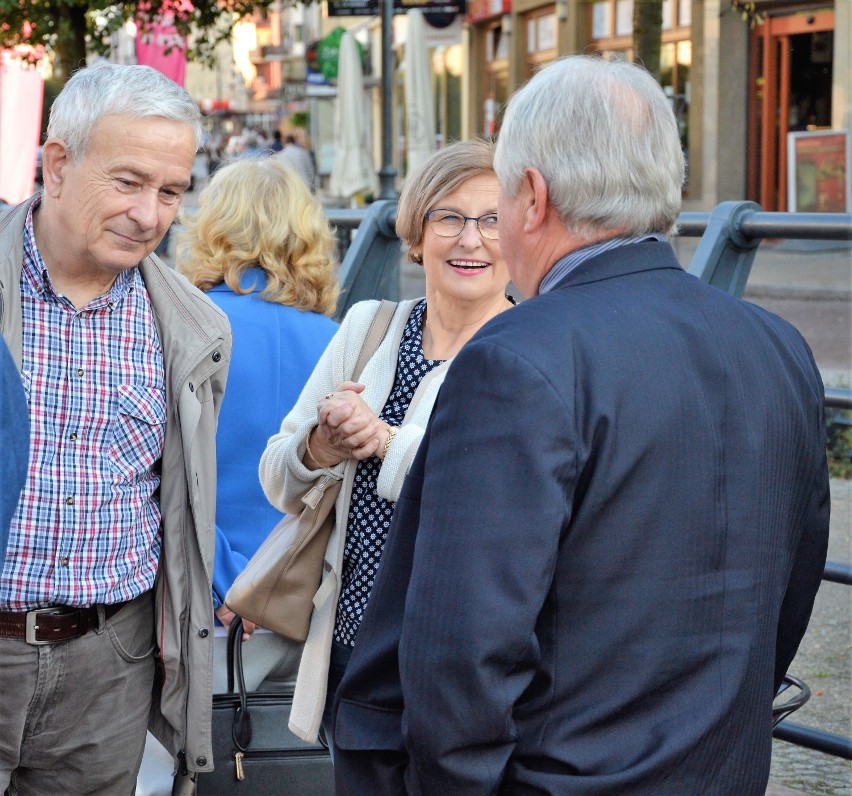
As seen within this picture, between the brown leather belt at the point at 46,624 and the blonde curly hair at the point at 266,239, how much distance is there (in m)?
1.12

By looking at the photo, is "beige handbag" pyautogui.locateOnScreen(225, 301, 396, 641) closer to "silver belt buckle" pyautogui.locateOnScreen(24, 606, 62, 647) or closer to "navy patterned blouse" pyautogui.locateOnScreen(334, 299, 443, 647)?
"navy patterned blouse" pyautogui.locateOnScreen(334, 299, 443, 647)

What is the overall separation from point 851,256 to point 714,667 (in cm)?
1347

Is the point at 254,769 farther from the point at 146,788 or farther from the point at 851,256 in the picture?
the point at 851,256

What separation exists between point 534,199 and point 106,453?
1204 mm

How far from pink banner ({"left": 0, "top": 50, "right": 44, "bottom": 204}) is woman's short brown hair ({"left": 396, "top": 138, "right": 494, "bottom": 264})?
813 cm

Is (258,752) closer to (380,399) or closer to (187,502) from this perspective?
(187,502)

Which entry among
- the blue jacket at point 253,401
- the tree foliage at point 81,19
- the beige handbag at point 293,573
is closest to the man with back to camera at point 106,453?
the beige handbag at point 293,573

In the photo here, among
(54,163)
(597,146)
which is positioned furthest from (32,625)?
(597,146)

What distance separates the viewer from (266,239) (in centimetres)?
332

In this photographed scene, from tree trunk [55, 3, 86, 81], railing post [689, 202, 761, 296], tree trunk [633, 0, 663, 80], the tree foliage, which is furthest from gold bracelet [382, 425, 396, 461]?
tree trunk [55, 3, 86, 81]

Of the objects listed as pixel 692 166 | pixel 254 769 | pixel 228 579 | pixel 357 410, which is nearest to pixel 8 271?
pixel 357 410

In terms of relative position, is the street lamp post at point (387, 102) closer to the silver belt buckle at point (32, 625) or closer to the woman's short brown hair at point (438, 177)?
the woman's short brown hair at point (438, 177)

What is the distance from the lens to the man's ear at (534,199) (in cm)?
166

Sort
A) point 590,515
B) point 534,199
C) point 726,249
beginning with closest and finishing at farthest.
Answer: point 590,515 → point 534,199 → point 726,249
